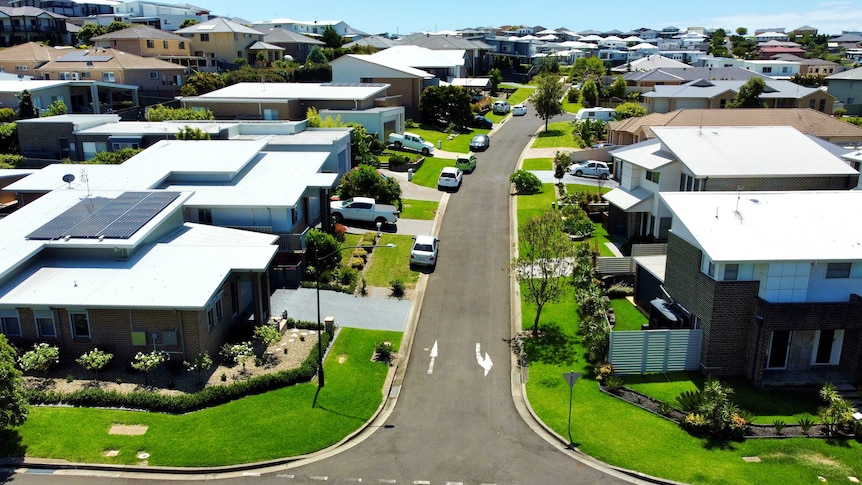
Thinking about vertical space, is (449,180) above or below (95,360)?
above

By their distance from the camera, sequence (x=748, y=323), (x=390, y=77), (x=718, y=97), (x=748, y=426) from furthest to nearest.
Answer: (x=390, y=77) < (x=718, y=97) < (x=748, y=323) < (x=748, y=426)

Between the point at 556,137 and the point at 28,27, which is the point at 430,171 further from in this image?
the point at 28,27

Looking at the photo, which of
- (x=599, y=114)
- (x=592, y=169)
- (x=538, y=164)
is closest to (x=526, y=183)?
(x=592, y=169)

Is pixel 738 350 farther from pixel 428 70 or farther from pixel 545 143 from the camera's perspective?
pixel 428 70

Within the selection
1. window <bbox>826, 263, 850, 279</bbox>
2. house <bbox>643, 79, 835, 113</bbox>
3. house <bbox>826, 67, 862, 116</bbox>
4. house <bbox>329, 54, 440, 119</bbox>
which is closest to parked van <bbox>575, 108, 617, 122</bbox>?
house <bbox>643, 79, 835, 113</bbox>

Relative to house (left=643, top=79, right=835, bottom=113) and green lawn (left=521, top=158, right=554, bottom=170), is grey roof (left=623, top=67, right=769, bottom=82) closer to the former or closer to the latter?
house (left=643, top=79, right=835, bottom=113)

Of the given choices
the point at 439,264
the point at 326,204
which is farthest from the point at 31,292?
the point at 439,264

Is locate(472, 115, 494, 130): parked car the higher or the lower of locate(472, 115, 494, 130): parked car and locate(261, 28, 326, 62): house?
the lower
